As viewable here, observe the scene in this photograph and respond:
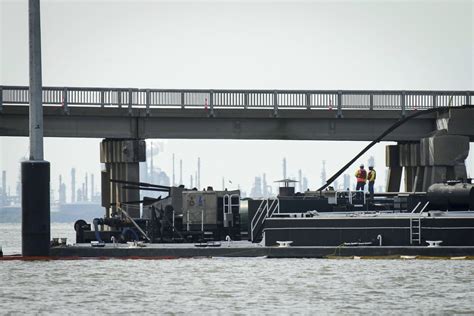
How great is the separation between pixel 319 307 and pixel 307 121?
148ft

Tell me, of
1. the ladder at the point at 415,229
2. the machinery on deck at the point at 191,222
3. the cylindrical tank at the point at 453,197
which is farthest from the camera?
the machinery on deck at the point at 191,222

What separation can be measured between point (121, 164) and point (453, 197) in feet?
114

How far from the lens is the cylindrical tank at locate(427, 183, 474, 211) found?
69.3m

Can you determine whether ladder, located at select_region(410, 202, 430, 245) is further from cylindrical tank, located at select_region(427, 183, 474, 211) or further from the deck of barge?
cylindrical tank, located at select_region(427, 183, 474, 211)

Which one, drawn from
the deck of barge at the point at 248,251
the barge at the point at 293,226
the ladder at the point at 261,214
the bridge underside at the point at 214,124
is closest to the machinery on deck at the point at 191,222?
the barge at the point at 293,226

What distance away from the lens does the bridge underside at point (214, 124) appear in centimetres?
9631

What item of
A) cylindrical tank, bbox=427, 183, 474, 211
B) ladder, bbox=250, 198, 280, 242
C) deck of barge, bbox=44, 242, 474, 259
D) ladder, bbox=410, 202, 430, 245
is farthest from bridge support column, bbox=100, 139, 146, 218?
ladder, bbox=410, 202, 430, 245

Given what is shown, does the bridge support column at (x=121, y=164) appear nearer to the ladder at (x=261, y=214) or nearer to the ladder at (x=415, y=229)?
the ladder at (x=261, y=214)

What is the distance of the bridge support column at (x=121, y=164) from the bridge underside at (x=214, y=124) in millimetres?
812

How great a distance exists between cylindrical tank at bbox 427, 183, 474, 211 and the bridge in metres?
27.3

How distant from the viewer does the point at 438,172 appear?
320ft

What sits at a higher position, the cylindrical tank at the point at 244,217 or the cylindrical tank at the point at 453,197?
the cylindrical tank at the point at 453,197

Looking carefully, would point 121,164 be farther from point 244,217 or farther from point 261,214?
point 261,214

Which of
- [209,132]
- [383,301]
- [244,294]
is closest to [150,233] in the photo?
[244,294]
